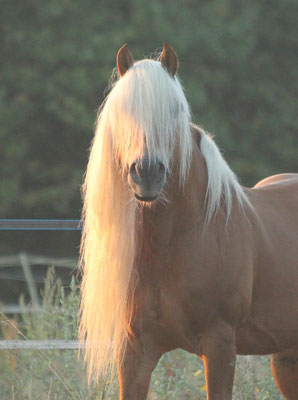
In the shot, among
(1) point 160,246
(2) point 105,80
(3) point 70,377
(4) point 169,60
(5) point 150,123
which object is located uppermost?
(2) point 105,80

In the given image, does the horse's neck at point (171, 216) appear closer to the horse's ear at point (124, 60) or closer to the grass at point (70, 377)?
the horse's ear at point (124, 60)

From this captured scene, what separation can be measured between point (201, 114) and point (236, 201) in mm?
10058

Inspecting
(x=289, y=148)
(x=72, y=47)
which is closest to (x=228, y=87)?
(x=289, y=148)

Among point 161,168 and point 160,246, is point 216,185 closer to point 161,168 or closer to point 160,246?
point 160,246

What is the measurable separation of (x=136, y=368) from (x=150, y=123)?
0.96 metres

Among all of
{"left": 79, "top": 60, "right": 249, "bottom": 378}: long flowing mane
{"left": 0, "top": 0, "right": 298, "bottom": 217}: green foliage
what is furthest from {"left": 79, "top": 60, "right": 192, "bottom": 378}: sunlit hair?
{"left": 0, "top": 0, "right": 298, "bottom": 217}: green foliage

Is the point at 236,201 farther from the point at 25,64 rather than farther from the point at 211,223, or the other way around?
the point at 25,64

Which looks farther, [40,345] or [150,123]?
[40,345]

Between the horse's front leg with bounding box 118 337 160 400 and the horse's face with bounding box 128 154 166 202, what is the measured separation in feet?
2.21

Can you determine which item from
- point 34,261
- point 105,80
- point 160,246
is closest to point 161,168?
point 160,246

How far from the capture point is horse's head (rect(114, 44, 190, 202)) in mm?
2662

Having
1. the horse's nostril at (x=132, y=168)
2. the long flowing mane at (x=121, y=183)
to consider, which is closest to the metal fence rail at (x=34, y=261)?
the long flowing mane at (x=121, y=183)

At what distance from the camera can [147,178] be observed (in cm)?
263

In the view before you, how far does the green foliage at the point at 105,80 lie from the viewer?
12953 mm
